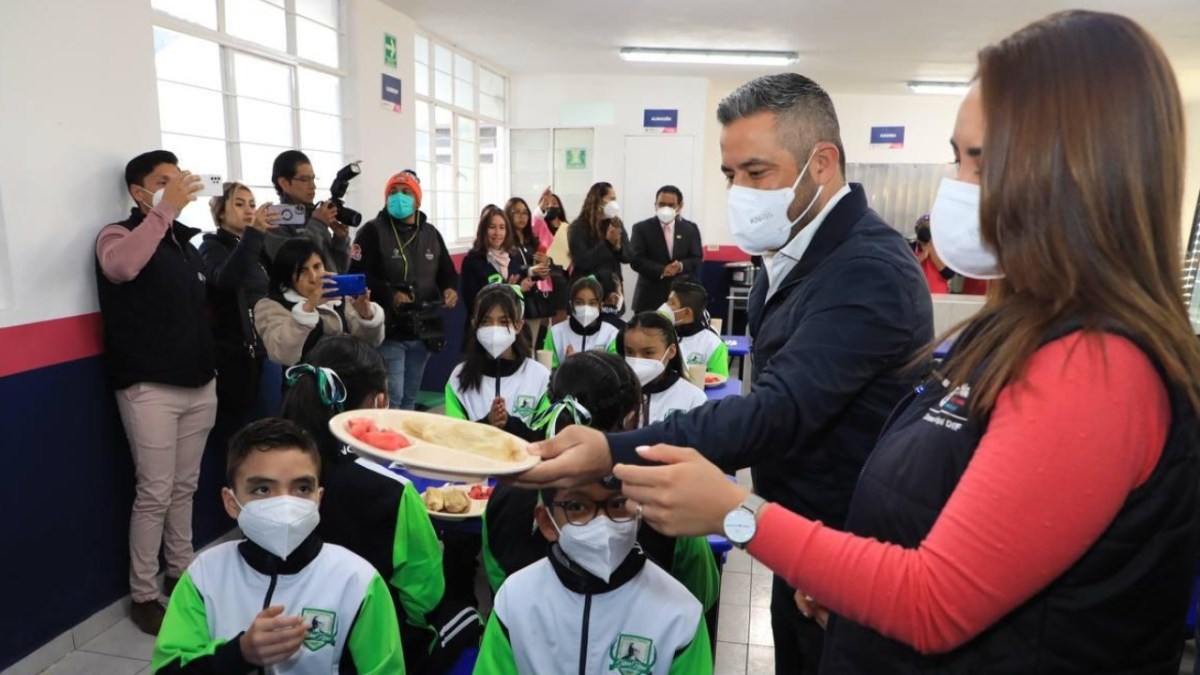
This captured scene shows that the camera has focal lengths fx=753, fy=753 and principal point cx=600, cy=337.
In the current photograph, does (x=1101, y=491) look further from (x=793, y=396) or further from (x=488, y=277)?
(x=488, y=277)

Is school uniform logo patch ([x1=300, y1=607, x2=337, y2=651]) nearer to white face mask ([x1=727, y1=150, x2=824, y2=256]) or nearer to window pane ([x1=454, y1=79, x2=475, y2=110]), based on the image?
white face mask ([x1=727, y1=150, x2=824, y2=256])

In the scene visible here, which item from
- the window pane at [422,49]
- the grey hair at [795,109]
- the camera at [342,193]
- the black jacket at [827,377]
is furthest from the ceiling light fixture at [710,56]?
the black jacket at [827,377]

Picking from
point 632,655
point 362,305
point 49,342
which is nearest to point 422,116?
point 362,305

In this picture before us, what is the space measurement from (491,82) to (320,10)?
372 centimetres

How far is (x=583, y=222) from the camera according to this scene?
6.67 m

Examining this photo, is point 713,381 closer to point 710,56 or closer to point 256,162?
point 256,162

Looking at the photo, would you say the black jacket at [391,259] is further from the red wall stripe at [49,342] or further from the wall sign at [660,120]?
the wall sign at [660,120]

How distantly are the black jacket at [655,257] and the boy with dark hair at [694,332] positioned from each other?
239 cm

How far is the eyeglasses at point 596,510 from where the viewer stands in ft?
5.51

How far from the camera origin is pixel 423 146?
6.92 m

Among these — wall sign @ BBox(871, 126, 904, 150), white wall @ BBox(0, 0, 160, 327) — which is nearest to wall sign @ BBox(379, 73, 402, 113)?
white wall @ BBox(0, 0, 160, 327)

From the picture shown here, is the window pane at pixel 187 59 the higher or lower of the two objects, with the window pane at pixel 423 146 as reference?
higher

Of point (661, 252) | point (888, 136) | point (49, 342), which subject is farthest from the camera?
point (888, 136)

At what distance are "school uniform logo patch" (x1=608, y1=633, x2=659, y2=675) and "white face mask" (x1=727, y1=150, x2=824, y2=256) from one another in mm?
910
